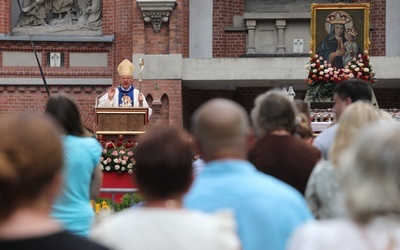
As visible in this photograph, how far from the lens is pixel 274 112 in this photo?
5.17 metres

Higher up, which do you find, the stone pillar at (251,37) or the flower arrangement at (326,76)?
the stone pillar at (251,37)

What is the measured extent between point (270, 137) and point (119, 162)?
257 inches

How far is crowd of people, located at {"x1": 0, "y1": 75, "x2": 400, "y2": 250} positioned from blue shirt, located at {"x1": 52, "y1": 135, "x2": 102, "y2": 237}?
1.38 m

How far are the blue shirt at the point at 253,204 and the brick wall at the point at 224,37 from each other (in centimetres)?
1659

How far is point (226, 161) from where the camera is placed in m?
3.95

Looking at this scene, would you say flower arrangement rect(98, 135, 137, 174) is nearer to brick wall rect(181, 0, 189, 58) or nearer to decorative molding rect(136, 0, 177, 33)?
decorative molding rect(136, 0, 177, 33)

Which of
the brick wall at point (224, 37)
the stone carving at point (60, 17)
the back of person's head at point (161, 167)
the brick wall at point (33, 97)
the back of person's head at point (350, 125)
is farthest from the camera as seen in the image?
the brick wall at point (224, 37)

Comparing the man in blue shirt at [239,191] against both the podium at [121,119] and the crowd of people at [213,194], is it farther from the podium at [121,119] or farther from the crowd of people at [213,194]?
the podium at [121,119]

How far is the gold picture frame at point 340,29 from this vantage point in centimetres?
1845

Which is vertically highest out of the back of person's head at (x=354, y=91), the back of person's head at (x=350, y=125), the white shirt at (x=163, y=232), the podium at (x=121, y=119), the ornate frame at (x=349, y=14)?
the ornate frame at (x=349, y=14)

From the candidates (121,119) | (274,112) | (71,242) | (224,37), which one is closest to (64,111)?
(274,112)

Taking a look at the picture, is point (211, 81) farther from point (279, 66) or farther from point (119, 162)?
point (119, 162)

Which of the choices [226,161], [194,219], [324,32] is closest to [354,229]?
[194,219]

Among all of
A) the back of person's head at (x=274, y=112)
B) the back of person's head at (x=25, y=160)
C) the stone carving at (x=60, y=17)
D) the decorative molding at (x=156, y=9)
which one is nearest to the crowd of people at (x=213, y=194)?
the back of person's head at (x=25, y=160)
